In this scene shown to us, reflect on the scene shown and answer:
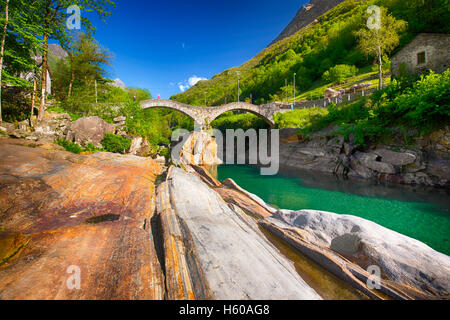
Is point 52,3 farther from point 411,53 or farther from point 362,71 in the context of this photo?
point 362,71

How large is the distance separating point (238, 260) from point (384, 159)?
15000mm

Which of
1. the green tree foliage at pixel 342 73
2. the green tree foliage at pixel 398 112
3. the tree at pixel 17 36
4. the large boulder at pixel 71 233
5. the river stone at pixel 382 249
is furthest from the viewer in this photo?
the green tree foliage at pixel 342 73

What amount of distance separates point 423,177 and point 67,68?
124 ft

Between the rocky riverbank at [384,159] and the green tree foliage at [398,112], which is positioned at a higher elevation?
the green tree foliage at [398,112]

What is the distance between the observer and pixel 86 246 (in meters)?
3.14

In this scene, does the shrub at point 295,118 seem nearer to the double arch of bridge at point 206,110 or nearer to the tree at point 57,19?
the double arch of bridge at point 206,110

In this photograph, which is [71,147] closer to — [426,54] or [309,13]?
[426,54]

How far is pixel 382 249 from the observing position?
356 cm

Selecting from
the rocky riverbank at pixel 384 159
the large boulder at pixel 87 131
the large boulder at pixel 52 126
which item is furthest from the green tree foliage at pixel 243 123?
the large boulder at pixel 52 126

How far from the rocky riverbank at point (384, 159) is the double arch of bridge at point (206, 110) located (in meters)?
11.0

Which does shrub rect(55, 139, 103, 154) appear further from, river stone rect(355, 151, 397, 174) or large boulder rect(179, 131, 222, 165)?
river stone rect(355, 151, 397, 174)

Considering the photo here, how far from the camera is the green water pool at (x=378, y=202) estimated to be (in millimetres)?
6340

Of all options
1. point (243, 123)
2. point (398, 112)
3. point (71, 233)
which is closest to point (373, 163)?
point (398, 112)
